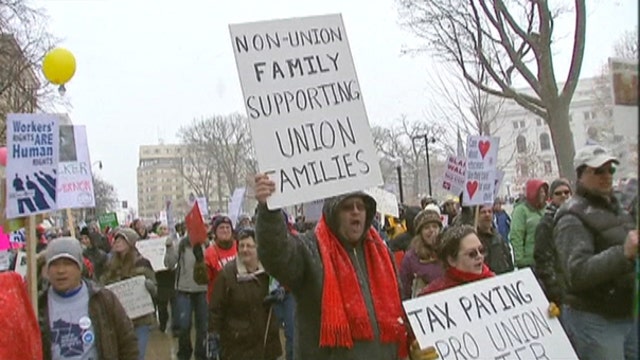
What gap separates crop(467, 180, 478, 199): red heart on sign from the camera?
773 cm

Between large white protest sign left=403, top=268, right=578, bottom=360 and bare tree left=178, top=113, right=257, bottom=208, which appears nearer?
large white protest sign left=403, top=268, right=578, bottom=360

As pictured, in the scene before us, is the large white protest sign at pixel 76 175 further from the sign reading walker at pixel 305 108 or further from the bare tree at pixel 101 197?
the bare tree at pixel 101 197

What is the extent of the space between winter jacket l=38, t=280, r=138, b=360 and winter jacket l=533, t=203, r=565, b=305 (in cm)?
306

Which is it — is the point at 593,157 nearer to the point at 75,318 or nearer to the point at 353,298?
the point at 353,298

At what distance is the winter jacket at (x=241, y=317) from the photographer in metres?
6.01

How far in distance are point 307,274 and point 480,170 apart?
191 inches

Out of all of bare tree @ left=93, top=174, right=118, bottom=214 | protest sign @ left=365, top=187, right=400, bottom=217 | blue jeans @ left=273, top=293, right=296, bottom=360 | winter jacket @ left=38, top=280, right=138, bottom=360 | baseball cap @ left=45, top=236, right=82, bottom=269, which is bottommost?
blue jeans @ left=273, top=293, right=296, bottom=360

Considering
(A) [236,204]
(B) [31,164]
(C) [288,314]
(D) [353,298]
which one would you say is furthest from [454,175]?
(D) [353,298]

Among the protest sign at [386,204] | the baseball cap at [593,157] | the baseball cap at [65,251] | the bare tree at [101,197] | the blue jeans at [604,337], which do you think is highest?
the bare tree at [101,197]

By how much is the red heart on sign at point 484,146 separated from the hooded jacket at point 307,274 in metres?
4.54

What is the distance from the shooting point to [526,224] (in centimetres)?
Answer: 735

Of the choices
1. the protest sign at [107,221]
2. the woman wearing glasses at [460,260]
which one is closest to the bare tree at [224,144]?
the protest sign at [107,221]

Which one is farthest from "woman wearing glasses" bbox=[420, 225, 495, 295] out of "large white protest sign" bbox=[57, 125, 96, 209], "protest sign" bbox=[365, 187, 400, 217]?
"protest sign" bbox=[365, 187, 400, 217]

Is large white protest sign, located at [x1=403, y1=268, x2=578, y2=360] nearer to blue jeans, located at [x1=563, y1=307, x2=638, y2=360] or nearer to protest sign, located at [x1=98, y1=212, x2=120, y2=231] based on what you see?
blue jeans, located at [x1=563, y1=307, x2=638, y2=360]
